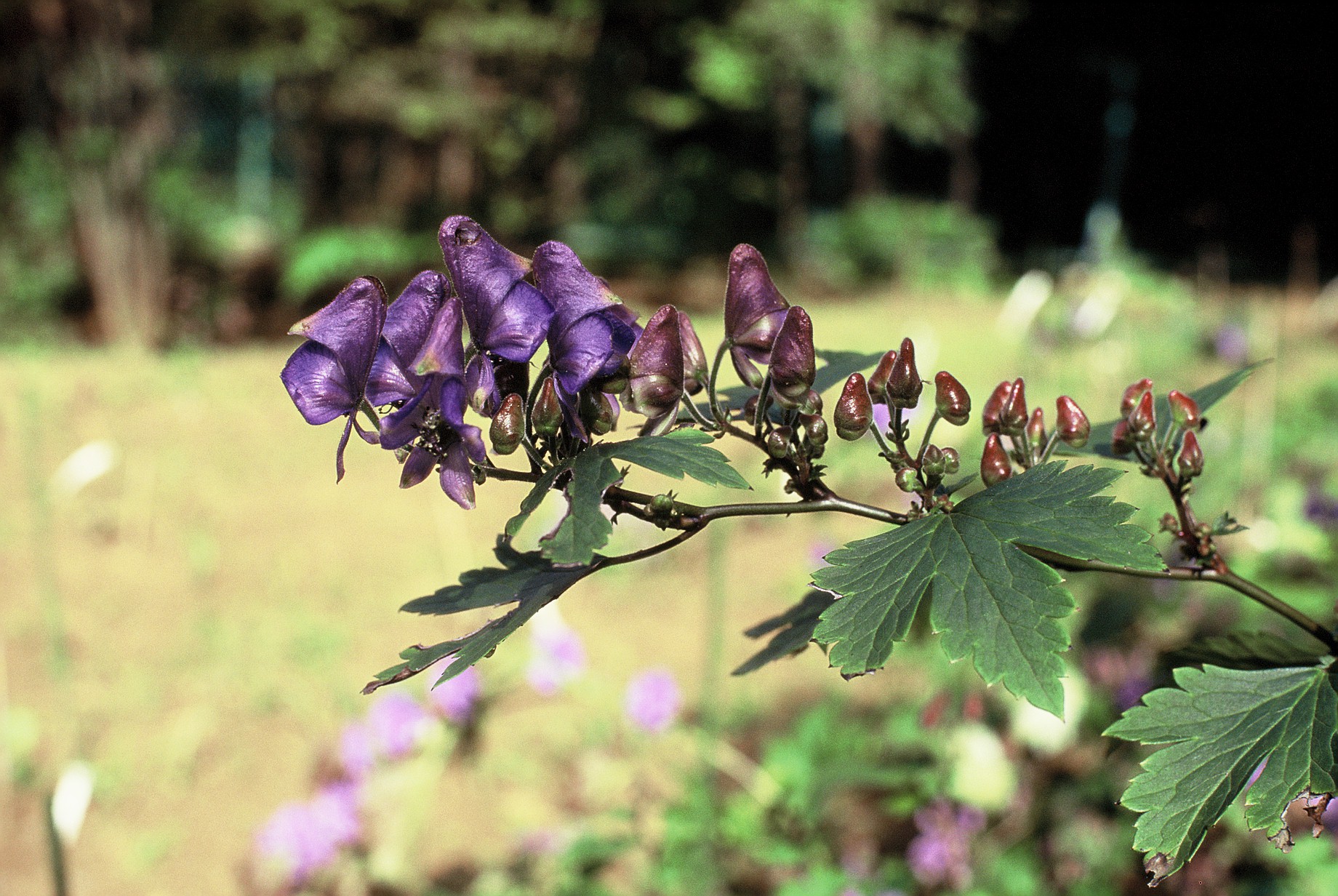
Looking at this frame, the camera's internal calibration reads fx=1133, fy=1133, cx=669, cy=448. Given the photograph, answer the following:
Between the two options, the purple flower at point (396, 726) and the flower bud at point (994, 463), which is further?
the purple flower at point (396, 726)

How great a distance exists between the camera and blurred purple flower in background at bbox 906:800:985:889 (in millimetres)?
2576

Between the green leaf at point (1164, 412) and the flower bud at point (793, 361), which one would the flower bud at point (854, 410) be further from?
the green leaf at point (1164, 412)

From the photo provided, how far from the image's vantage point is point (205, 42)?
1266 centimetres

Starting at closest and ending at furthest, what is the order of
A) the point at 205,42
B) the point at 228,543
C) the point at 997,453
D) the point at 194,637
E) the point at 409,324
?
1. the point at 409,324
2. the point at 997,453
3. the point at 194,637
4. the point at 228,543
5. the point at 205,42

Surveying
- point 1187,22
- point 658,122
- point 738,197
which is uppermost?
point 1187,22

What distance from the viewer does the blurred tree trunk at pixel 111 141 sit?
9391 mm

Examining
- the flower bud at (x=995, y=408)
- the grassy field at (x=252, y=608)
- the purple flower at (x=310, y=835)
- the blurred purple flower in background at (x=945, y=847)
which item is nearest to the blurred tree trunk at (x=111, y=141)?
the grassy field at (x=252, y=608)

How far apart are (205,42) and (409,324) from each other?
534 inches

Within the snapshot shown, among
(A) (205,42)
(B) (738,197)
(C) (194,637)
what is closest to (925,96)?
(B) (738,197)

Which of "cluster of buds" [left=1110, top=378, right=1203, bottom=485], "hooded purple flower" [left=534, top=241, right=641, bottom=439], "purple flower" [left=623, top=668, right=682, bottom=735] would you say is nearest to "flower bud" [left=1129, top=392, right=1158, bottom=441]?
"cluster of buds" [left=1110, top=378, right=1203, bottom=485]

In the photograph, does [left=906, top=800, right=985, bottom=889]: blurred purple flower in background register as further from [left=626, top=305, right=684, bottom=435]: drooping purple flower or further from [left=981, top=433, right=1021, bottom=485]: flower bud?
[left=626, top=305, right=684, bottom=435]: drooping purple flower

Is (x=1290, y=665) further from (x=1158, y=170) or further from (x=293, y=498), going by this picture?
(x=1158, y=170)

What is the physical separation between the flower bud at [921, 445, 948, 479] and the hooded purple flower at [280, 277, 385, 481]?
0.42m

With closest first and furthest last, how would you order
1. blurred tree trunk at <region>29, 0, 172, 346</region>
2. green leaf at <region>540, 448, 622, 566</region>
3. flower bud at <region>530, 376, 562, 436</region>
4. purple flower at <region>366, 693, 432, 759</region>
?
green leaf at <region>540, 448, 622, 566</region>, flower bud at <region>530, 376, 562, 436</region>, purple flower at <region>366, 693, 432, 759</region>, blurred tree trunk at <region>29, 0, 172, 346</region>
